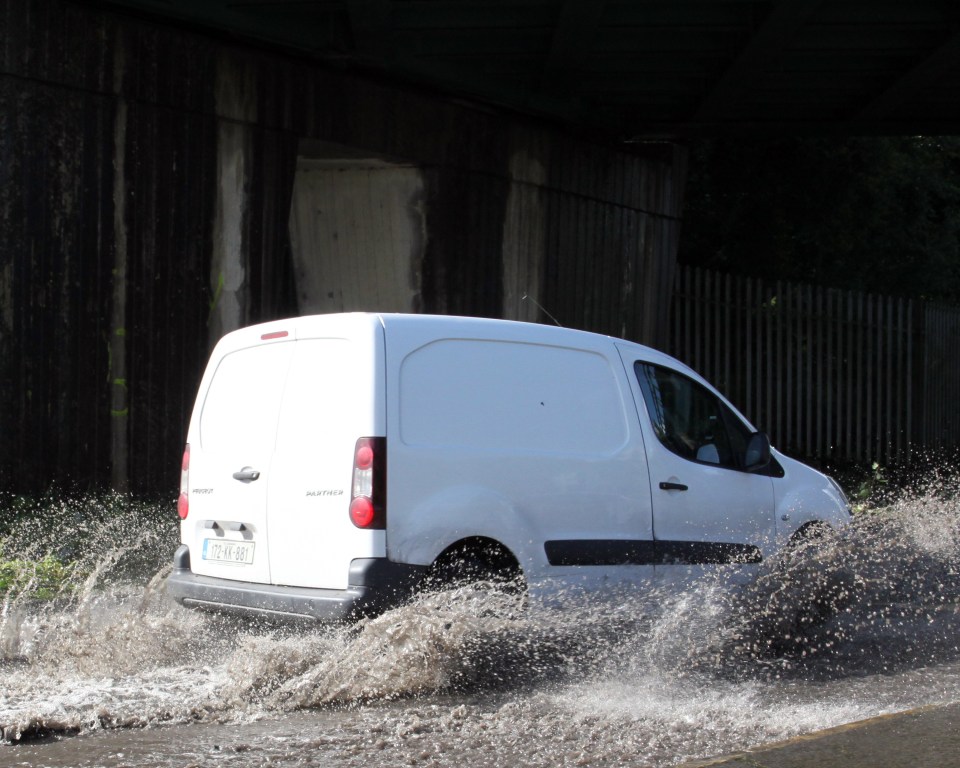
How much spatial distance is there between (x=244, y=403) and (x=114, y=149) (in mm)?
4727

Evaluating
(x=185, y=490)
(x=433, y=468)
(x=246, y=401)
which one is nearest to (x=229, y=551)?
(x=185, y=490)

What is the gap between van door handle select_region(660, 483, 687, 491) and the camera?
690 cm

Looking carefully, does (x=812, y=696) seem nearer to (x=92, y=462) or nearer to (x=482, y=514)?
(x=482, y=514)

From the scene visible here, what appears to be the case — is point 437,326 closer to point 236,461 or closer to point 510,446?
point 510,446

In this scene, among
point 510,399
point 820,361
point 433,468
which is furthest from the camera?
point 820,361

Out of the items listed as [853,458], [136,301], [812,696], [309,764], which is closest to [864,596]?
[812,696]

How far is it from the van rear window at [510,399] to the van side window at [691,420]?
0.30 metres

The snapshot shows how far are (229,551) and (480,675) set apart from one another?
1412 mm

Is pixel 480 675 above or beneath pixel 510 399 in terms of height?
beneath

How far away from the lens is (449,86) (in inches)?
504

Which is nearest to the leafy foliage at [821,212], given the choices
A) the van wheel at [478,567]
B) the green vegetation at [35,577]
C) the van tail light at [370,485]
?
the green vegetation at [35,577]

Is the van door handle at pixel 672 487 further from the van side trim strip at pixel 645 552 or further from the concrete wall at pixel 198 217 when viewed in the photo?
the concrete wall at pixel 198 217

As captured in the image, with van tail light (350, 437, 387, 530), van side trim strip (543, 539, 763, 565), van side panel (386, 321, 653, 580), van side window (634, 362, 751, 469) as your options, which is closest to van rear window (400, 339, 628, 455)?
van side panel (386, 321, 653, 580)

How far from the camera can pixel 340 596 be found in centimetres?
566
